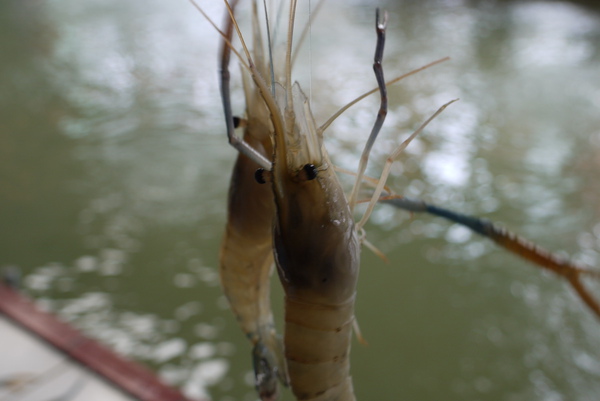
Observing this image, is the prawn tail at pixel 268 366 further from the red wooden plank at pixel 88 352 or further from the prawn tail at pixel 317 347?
the red wooden plank at pixel 88 352

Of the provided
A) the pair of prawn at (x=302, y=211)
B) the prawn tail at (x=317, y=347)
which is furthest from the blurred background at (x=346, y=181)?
the prawn tail at (x=317, y=347)

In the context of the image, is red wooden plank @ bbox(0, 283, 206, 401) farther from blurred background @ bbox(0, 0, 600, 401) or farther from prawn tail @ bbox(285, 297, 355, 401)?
prawn tail @ bbox(285, 297, 355, 401)

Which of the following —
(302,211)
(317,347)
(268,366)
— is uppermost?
(302,211)

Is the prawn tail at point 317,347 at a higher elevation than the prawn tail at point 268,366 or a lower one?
higher

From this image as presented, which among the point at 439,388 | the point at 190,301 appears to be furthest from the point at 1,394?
the point at 439,388

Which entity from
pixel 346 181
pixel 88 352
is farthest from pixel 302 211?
pixel 346 181

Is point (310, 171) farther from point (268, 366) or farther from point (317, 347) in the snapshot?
point (268, 366)

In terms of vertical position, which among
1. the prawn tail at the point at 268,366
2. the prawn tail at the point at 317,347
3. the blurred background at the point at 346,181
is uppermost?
the prawn tail at the point at 317,347
